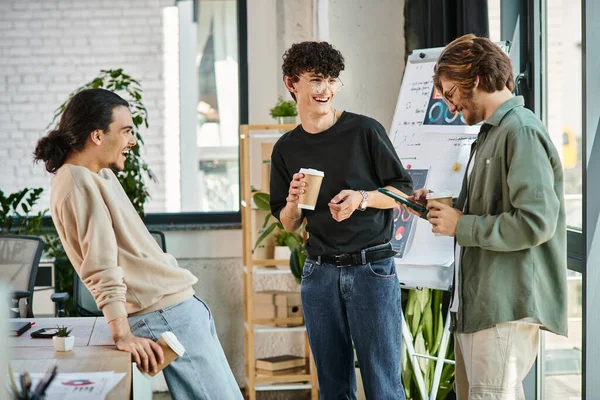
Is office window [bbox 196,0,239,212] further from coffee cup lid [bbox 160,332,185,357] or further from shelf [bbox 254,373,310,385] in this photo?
coffee cup lid [bbox 160,332,185,357]

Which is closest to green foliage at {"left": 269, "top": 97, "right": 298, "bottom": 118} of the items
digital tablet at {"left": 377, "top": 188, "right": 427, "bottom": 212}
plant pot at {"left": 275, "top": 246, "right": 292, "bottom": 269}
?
plant pot at {"left": 275, "top": 246, "right": 292, "bottom": 269}

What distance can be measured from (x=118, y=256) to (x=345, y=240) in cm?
76

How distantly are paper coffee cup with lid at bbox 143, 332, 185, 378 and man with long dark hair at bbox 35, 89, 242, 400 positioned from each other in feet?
0.05

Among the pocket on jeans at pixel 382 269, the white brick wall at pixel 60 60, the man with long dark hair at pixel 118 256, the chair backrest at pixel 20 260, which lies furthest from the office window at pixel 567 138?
the white brick wall at pixel 60 60

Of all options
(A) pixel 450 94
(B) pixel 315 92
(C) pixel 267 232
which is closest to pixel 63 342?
(B) pixel 315 92

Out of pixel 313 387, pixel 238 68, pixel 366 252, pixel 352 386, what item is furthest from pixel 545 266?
pixel 238 68

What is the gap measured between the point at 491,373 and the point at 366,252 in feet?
2.02

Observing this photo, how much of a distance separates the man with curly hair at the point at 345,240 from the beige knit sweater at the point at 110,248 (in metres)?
0.55

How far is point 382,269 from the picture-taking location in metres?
2.37

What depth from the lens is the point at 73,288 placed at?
168 inches

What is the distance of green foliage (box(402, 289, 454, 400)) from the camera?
365cm

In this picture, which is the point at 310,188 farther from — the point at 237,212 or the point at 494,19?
the point at 237,212

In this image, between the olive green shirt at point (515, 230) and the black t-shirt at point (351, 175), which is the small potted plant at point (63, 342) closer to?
the black t-shirt at point (351, 175)

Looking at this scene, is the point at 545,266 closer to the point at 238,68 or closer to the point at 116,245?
the point at 116,245
